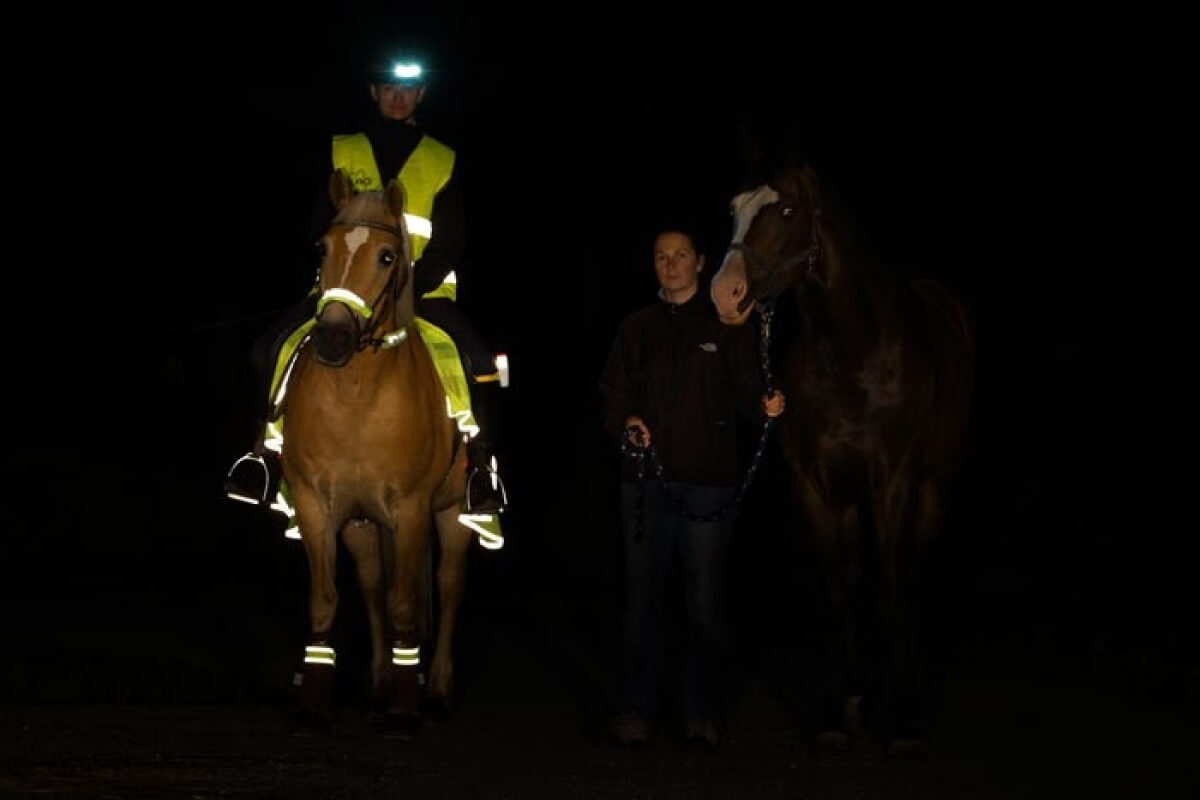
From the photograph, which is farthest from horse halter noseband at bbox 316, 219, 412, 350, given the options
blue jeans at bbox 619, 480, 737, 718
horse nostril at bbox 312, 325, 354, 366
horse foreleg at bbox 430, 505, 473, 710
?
horse foreleg at bbox 430, 505, 473, 710

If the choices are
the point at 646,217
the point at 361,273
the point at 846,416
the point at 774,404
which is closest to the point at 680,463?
the point at 774,404

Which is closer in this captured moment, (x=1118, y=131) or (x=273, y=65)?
(x=1118, y=131)

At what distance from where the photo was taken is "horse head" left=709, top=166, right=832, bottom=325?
1068 centimetres

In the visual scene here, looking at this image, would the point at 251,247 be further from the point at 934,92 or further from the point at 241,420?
the point at 934,92

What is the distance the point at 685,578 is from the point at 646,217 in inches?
463

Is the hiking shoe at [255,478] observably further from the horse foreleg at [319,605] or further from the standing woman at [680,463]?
the standing woman at [680,463]

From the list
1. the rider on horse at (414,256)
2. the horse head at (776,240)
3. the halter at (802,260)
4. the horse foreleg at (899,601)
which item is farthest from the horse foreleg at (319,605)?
the horse foreleg at (899,601)

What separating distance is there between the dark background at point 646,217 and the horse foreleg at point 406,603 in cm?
398

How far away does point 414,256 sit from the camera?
11.1m

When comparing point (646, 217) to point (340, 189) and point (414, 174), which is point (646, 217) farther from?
point (340, 189)

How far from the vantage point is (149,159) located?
25703 millimetres

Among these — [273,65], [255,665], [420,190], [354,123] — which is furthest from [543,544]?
[420,190]

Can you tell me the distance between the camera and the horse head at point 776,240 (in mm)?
10680

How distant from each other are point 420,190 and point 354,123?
467 inches
